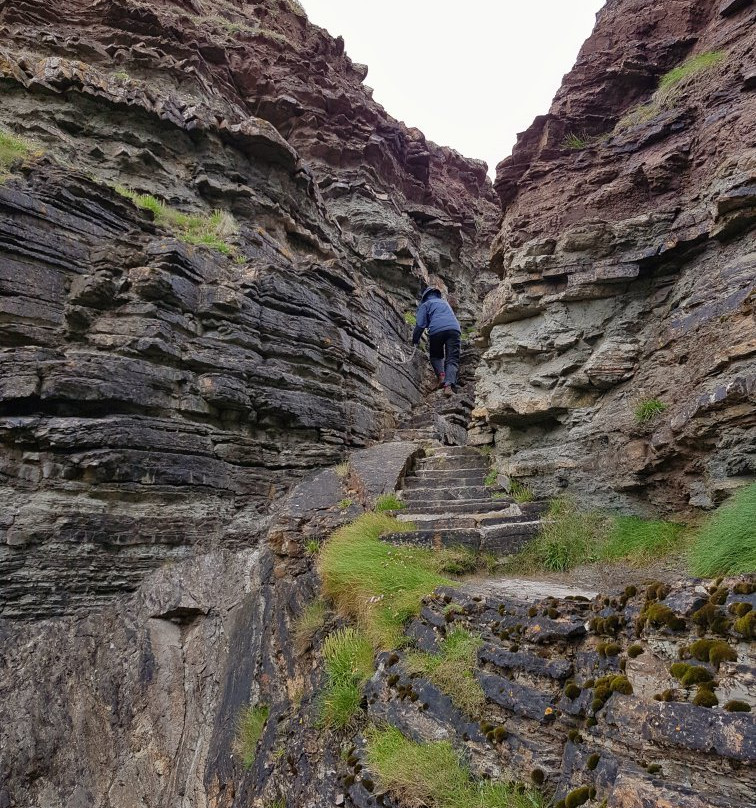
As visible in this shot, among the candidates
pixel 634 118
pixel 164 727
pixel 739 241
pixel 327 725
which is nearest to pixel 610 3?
pixel 634 118

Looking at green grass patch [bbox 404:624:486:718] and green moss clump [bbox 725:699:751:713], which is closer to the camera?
green moss clump [bbox 725:699:751:713]

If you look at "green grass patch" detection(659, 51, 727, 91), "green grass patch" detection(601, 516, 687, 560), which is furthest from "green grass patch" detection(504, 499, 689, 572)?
"green grass patch" detection(659, 51, 727, 91)

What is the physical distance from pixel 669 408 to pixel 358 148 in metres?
21.7

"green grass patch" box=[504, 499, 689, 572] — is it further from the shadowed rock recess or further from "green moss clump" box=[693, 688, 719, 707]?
"green moss clump" box=[693, 688, 719, 707]

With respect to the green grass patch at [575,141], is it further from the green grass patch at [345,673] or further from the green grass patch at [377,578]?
the green grass patch at [345,673]

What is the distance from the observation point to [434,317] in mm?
15492

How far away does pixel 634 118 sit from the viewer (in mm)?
9609

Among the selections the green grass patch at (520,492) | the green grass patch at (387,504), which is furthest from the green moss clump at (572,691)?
the green grass patch at (387,504)

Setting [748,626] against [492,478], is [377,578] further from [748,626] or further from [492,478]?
[748,626]

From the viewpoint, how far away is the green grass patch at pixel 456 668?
373 centimetres

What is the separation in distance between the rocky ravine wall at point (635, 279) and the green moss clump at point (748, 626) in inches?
109

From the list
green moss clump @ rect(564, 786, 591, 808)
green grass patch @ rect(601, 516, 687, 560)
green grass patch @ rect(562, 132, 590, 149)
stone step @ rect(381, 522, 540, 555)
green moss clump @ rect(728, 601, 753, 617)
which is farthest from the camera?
green grass patch @ rect(562, 132, 590, 149)

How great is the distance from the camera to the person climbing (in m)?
15.3

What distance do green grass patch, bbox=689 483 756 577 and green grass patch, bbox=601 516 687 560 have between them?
2.86ft
